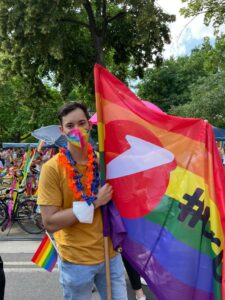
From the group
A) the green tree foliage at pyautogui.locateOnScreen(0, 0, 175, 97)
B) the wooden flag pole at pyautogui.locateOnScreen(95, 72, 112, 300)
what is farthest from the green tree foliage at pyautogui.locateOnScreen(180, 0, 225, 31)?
the wooden flag pole at pyautogui.locateOnScreen(95, 72, 112, 300)

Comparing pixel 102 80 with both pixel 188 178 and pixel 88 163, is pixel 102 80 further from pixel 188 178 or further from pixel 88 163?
pixel 188 178

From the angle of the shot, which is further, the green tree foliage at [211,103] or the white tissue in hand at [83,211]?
the green tree foliage at [211,103]

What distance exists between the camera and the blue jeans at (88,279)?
251 centimetres

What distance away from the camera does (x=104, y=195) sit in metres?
2.55

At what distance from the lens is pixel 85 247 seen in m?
2.50

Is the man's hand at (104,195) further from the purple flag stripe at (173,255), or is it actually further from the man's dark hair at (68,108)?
the man's dark hair at (68,108)

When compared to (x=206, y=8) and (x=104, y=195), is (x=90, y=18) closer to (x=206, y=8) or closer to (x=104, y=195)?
(x=206, y=8)

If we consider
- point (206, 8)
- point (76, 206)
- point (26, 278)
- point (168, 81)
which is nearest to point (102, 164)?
point (76, 206)

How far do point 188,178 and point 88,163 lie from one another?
2.01 feet

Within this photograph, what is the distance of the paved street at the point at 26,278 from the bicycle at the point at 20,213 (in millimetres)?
1088

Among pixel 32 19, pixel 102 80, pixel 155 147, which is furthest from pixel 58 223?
pixel 32 19

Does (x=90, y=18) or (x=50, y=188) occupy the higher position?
(x=90, y=18)

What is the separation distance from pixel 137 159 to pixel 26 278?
3.21m

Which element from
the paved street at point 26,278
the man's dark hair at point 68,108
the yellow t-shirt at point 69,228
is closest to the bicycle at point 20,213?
the paved street at point 26,278
